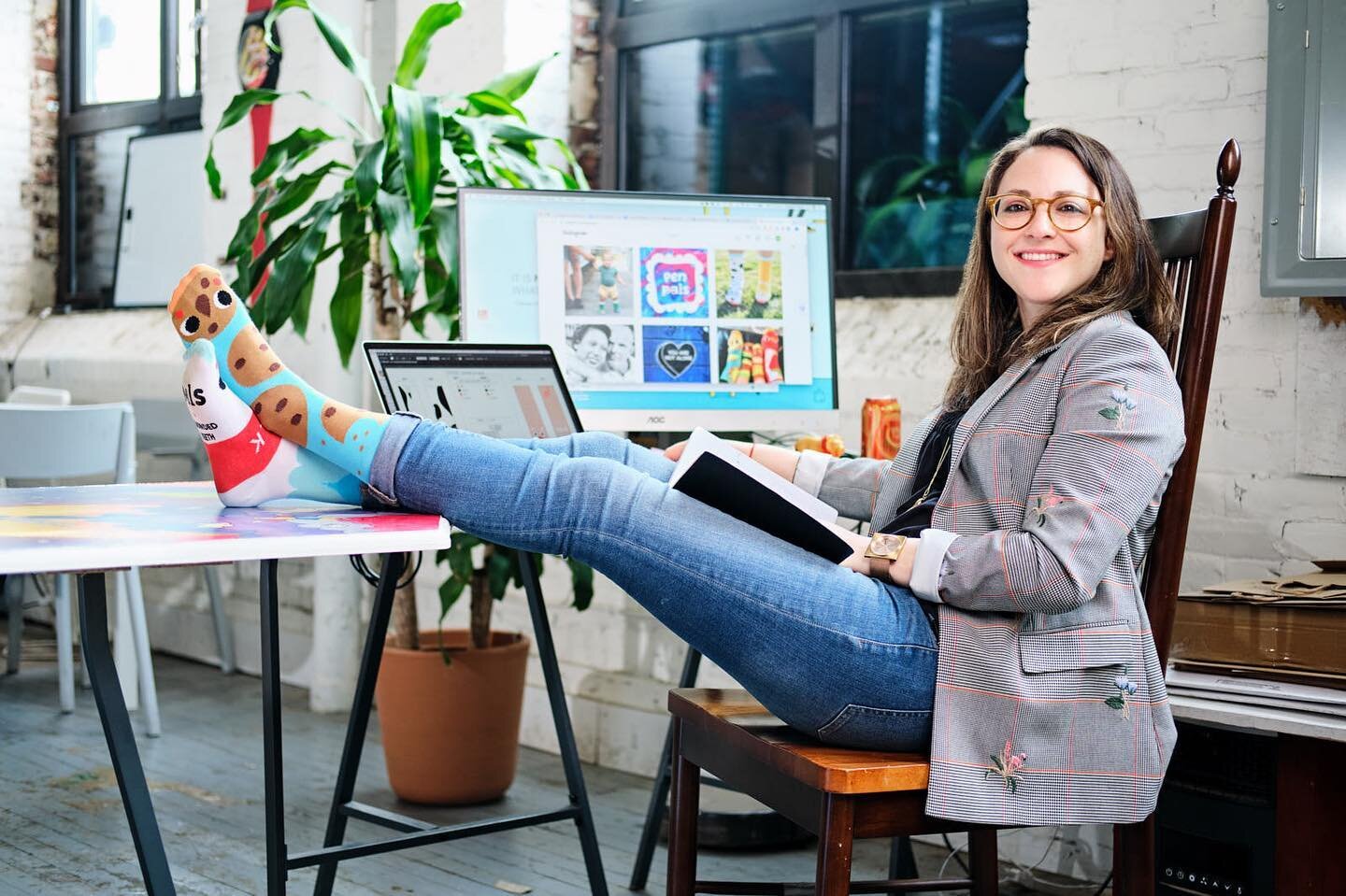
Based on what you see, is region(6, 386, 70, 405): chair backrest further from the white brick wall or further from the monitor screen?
the monitor screen

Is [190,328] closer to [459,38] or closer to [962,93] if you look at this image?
[962,93]

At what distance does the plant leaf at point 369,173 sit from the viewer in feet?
8.49

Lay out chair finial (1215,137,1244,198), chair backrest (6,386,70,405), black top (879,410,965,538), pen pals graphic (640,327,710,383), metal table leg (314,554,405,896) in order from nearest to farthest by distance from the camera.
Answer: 1. chair finial (1215,137,1244,198)
2. black top (879,410,965,538)
3. metal table leg (314,554,405,896)
4. pen pals graphic (640,327,710,383)
5. chair backrest (6,386,70,405)

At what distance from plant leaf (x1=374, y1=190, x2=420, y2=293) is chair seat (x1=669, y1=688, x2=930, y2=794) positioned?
114 centimetres

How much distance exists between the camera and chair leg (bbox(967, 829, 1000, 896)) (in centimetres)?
179

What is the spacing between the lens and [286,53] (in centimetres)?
398

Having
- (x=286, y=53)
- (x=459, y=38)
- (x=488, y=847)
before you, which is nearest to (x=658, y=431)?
(x=488, y=847)

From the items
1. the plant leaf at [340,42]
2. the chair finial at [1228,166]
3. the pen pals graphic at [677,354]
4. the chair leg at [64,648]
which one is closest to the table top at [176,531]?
the pen pals graphic at [677,354]

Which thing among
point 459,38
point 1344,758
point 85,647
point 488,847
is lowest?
point 488,847

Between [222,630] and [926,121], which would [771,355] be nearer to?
[926,121]

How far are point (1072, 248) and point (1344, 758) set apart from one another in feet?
2.28

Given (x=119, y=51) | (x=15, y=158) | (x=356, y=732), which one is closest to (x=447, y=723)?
(x=356, y=732)

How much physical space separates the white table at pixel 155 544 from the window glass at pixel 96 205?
3.81 meters

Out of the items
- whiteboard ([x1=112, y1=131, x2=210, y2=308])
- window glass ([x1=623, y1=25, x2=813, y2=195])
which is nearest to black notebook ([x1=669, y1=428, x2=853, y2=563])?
window glass ([x1=623, y1=25, x2=813, y2=195])
